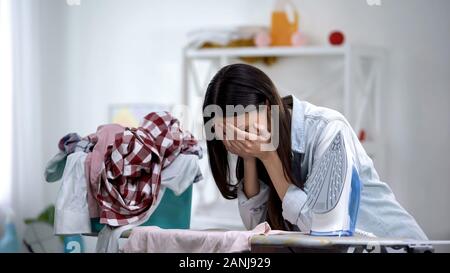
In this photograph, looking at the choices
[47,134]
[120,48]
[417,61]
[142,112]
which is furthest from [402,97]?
[47,134]

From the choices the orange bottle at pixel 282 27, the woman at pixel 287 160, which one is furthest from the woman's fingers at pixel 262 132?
the orange bottle at pixel 282 27

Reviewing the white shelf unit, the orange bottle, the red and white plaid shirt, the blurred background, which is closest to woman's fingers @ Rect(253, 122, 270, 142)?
the red and white plaid shirt

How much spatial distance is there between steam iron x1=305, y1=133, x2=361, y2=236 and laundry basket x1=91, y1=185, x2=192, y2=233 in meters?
0.36

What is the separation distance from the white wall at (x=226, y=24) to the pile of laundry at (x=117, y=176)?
4.03ft

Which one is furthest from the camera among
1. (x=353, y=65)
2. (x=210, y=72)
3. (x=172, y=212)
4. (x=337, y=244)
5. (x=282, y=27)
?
(x=210, y=72)

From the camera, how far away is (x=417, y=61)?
221 centimetres

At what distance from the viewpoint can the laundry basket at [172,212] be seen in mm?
1227

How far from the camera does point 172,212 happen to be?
1.25 meters

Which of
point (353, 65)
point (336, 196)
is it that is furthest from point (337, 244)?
point (353, 65)

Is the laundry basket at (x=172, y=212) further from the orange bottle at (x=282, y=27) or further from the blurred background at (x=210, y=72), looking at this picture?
the orange bottle at (x=282, y=27)

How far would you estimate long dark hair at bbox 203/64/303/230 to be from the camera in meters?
1.00

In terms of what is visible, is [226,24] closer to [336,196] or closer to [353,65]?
[353,65]

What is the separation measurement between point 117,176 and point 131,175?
0.03 metres

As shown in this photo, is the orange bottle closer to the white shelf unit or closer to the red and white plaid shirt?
the white shelf unit
